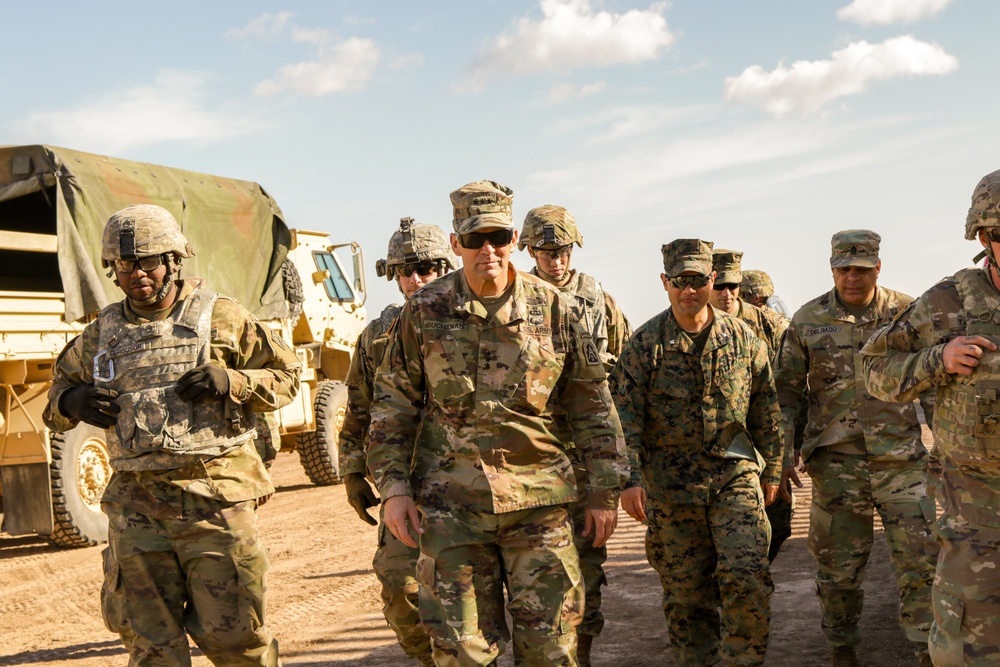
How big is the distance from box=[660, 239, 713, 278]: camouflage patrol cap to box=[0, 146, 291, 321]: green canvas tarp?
6165 mm

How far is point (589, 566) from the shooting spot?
231 inches

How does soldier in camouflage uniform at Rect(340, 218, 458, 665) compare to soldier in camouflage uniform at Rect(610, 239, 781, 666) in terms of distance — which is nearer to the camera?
soldier in camouflage uniform at Rect(340, 218, 458, 665)

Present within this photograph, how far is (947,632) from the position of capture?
4012mm

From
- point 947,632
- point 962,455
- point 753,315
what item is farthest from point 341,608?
point 962,455

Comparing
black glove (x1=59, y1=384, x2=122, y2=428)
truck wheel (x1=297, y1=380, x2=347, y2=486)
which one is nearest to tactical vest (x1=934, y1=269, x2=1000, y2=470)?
black glove (x1=59, y1=384, x2=122, y2=428)

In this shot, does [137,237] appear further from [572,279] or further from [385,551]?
[572,279]

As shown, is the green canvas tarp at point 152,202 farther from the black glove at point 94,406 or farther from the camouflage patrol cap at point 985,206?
the camouflage patrol cap at point 985,206

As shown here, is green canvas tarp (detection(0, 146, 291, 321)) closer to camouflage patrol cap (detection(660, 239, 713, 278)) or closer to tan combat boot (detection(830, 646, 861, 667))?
camouflage patrol cap (detection(660, 239, 713, 278))

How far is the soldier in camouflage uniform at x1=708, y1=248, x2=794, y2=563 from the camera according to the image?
674 cm

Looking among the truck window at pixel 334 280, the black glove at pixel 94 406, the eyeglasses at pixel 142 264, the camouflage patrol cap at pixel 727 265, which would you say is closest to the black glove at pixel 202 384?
the black glove at pixel 94 406

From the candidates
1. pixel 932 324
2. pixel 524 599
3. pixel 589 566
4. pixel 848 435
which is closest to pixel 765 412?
pixel 848 435

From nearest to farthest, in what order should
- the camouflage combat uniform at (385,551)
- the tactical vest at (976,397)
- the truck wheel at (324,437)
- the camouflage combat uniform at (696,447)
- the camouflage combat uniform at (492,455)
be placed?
1. the tactical vest at (976,397)
2. the camouflage combat uniform at (492,455)
3. the camouflage combat uniform at (385,551)
4. the camouflage combat uniform at (696,447)
5. the truck wheel at (324,437)

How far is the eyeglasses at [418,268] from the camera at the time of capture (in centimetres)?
579

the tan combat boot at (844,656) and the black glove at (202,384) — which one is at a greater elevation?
the black glove at (202,384)
